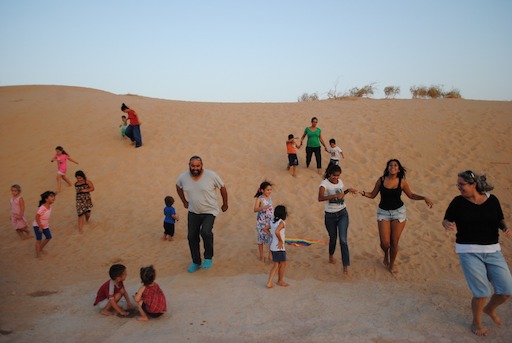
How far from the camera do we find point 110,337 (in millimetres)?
4188

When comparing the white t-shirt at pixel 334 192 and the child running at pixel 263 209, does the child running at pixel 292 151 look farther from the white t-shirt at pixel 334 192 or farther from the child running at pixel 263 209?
the white t-shirt at pixel 334 192

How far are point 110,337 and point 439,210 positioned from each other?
7900 mm

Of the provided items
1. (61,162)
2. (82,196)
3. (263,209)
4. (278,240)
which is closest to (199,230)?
(263,209)

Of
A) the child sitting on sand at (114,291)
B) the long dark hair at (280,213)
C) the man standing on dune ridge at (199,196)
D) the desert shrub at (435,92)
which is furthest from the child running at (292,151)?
the desert shrub at (435,92)

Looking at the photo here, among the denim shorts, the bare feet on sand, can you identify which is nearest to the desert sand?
the bare feet on sand

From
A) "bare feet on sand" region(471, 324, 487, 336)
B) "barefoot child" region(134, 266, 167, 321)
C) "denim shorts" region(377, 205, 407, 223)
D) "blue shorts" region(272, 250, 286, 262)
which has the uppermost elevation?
"denim shorts" region(377, 205, 407, 223)

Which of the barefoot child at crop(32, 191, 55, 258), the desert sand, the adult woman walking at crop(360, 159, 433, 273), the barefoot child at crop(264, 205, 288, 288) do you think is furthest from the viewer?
the barefoot child at crop(32, 191, 55, 258)

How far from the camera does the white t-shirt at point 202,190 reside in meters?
6.20

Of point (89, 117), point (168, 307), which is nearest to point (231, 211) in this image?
point (168, 307)

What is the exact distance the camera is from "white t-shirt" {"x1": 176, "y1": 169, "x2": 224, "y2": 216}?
6.20 m

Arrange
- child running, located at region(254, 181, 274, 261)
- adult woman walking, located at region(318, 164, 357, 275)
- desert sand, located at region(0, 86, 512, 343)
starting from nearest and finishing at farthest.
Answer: desert sand, located at region(0, 86, 512, 343) < adult woman walking, located at region(318, 164, 357, 275) < child running, located at region(254, 181, 274, 261)

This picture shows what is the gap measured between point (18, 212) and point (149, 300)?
5476 millimetres

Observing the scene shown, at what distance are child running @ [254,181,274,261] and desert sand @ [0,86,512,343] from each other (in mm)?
499

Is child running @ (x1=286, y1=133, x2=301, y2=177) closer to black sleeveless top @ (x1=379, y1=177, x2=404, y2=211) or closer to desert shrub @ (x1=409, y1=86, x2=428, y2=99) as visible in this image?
black sleeveless top @ (x1=379, y1=177, x2=404, y2=211)
